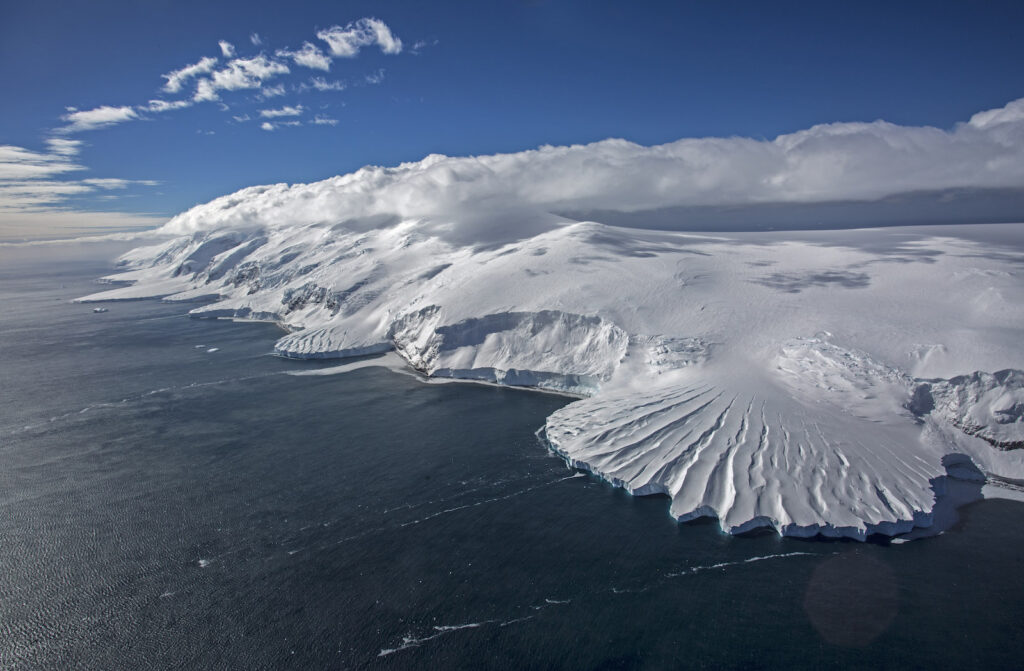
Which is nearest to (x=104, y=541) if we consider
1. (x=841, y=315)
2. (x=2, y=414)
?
(x=2, y=414)

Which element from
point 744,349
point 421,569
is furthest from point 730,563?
point 744,349

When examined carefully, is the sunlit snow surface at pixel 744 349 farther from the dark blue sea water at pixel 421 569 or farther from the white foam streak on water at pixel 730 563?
the dark blue sea water at pixel 421 569

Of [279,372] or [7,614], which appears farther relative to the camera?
[279,372]

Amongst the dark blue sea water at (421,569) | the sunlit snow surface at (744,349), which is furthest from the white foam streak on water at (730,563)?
the sunlit snow surface at (744,349)

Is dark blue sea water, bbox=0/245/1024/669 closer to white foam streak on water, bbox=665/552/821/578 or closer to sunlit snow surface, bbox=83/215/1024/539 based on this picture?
white foam streak on water, bbox=665/552/821/578

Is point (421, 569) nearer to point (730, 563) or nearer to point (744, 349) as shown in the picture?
point (730, 563)

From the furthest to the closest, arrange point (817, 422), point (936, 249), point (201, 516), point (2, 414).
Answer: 1. point (936, 249)
2. point (2, 414)
3. point (817, 422)
4. point (201, 516)

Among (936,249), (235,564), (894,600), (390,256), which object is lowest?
(894,600)

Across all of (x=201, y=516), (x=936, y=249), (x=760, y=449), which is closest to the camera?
(x=201, y=516)

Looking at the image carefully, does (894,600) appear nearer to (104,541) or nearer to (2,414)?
(104,541)
